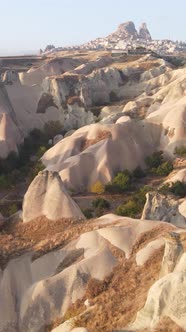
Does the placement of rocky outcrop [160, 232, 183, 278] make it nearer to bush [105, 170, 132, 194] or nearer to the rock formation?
the rock formation

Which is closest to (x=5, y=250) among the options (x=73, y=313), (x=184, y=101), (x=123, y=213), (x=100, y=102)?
(x=73, y=313)

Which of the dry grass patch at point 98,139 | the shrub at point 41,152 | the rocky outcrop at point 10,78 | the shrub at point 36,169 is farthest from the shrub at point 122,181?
the rocky outcrop at point 10,78

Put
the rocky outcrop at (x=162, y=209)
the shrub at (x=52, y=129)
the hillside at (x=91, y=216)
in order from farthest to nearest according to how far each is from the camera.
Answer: the shrub at (x=52, y=129)
the rocky outcrop at (x=162, y=209)
the hillside at (x=91, y=216)

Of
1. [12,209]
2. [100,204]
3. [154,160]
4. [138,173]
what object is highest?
[12,209]

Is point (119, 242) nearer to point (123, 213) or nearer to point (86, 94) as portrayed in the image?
point (123, 213)

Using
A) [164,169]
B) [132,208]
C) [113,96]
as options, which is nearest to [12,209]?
[132,208]

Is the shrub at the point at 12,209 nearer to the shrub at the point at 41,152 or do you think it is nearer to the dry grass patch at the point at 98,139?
the dry grass patch at the point at 98,139

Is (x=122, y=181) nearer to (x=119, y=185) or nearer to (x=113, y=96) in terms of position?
(x=119, y=185)

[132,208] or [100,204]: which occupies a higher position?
[132,208]
